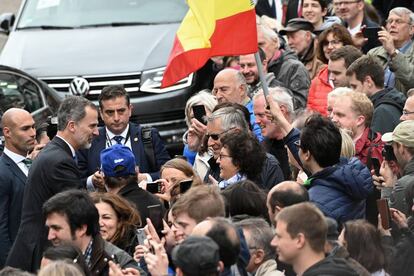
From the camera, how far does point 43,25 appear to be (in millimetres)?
17188

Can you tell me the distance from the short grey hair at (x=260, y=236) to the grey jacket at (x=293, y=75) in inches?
228

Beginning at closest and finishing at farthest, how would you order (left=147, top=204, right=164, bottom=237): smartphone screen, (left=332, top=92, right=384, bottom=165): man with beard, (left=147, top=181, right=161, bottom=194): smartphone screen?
1. (left=147, top=204, right=164, bottom=237): smartphone screen
2. (left=147, top=181, right=161, bottom=194): smartphone screen
3. (left=332, top=92, right=384, bottom=165): man with beard

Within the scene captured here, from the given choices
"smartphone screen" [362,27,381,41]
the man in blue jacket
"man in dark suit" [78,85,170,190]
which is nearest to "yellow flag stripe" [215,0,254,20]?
"man in dark suit" [78,85,170,190]

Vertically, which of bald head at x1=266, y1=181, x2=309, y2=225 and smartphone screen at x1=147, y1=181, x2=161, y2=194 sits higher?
bald head at x1=266, y1=181, x2=309, y2=225

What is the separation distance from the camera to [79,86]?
1631 cm

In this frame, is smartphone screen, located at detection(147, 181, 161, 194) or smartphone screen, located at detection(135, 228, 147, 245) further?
smartphone screen, located at detection(147, 181, 161, 194)

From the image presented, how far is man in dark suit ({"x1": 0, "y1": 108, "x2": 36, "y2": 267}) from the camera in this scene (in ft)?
37.7

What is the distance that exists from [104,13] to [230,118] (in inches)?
236

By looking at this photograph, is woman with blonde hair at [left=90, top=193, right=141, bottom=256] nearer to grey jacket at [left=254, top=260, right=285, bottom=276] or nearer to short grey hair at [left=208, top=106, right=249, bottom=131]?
grey jacket at [left=254, top=260, right=285, bottom=276]

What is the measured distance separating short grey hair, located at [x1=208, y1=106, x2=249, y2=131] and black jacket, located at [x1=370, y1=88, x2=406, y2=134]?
135 cm

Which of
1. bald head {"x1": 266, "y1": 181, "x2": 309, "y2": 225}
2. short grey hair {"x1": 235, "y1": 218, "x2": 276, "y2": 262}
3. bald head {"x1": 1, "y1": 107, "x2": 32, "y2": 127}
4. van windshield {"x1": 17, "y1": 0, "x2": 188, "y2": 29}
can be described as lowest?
van windshield {"x1": 17, "y1": 0, "x2": 188, "y2": 29}

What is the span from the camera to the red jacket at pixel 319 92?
13859mm

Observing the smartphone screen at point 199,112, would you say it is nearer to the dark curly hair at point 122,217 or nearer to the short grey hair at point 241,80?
the short grey hair at point 241,80

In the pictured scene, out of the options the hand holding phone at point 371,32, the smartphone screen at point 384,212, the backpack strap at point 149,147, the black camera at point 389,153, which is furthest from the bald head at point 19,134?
the hand holding phone at point 371,32
